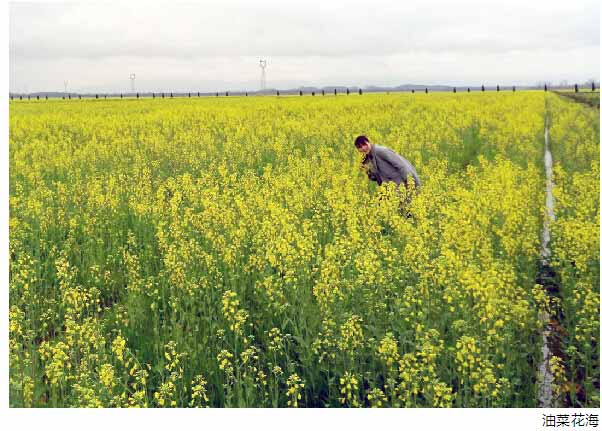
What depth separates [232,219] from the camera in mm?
7117

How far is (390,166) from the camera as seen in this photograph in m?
8.77

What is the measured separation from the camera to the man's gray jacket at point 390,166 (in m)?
8.62

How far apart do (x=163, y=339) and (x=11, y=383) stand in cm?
156

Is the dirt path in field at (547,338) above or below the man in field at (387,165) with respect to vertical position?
below

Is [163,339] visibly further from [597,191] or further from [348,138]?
[348,138]

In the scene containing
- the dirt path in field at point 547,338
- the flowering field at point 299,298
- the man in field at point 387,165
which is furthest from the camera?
the man in field at point 387,165

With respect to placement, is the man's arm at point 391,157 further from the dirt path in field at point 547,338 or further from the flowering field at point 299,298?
the dirt path in field at point 547,338

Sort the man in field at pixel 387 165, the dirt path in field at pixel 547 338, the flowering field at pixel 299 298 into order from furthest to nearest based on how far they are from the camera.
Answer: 1. the man in field at pixel 387 165
2. the dirt path in field at pixel 547 338
3. the flowering field at pixel 299 298

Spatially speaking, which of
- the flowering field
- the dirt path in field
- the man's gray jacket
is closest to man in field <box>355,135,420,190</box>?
the man's gray jacket

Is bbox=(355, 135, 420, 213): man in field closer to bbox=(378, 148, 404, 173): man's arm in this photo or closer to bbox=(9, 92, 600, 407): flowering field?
bbox=(378, 148, 404, 173): man's arm

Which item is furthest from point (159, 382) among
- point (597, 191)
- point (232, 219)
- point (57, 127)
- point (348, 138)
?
point (57, 127)

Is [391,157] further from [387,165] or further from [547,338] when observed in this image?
[547,338]

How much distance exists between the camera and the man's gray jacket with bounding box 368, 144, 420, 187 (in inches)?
340

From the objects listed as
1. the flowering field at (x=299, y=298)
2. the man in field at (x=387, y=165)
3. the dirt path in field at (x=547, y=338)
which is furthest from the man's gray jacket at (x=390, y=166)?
the dirt path in field at (x=547, y=338)
